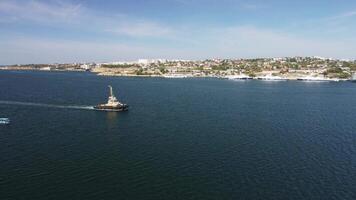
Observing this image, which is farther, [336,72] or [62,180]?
[336,72]

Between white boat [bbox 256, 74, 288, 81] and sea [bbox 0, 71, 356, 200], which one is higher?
sea [bbox 0, 71, 356, 200]

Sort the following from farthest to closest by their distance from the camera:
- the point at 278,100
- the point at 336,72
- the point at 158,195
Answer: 1. the point at 336,72
2. the point at 278,100
3. the point at 158,195

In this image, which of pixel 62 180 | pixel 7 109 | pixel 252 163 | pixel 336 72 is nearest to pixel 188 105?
pixel 7 109

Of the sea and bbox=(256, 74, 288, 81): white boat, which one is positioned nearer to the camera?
the sea

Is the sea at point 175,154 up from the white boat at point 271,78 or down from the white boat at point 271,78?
up

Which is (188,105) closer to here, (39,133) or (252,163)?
(39,133)

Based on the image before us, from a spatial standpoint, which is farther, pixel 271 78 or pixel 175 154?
pixel 271 78

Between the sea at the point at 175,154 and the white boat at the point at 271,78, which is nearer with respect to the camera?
the sea at the point at 175,154

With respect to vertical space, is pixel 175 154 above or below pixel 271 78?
above
